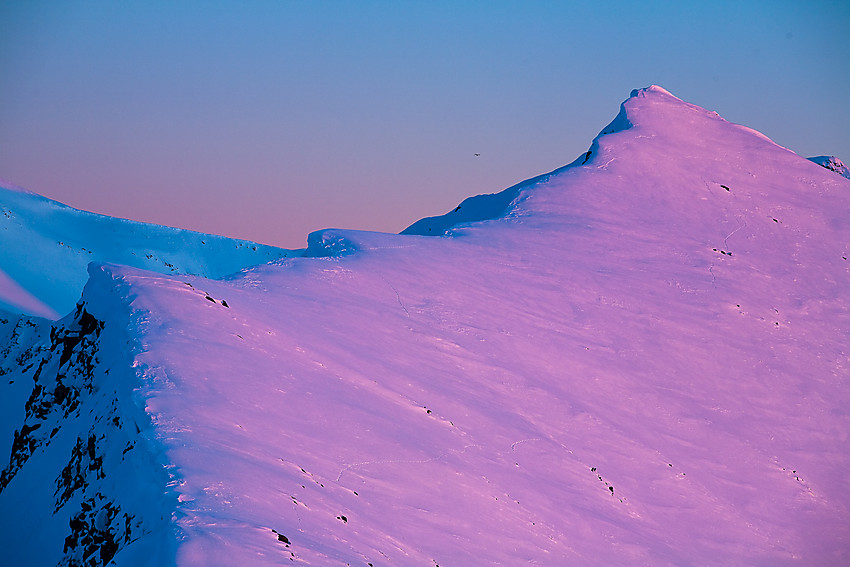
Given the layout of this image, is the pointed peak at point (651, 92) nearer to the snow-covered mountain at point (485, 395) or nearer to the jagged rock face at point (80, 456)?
the snow-covered mountain at point (485, 395)

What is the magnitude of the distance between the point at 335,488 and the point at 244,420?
122 centimetres

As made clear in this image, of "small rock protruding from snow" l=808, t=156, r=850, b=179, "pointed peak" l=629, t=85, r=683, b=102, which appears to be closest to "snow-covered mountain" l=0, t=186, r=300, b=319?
"pointed peak" l=629, t=85, r=683, b=102

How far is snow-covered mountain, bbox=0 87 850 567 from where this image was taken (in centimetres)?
750

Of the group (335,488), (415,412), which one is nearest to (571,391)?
(415,412)

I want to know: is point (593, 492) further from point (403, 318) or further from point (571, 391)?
point (403, 318)

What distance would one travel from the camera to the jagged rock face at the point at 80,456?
7.20 m

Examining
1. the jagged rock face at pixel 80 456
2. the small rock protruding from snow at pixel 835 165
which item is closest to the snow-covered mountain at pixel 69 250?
the small rock protruding from snow at pixel 835 165

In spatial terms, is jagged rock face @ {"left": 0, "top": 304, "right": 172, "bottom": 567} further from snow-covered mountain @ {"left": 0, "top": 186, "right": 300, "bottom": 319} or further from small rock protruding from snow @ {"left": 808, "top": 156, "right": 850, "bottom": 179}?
snow-covered mountain @ {"left": 0, "top": 186, "right": 300, "bottom": 319}

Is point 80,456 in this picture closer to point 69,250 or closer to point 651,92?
point 651,92

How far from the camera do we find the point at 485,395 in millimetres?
11945

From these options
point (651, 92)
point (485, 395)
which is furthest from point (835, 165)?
point (485, 395)

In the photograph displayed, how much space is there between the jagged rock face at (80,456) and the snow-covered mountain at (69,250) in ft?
99.1

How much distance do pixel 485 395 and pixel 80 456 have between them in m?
5.78

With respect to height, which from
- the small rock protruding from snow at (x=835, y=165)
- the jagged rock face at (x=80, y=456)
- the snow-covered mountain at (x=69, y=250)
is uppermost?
the small rock protruding from snow at (x=835, y=165)
